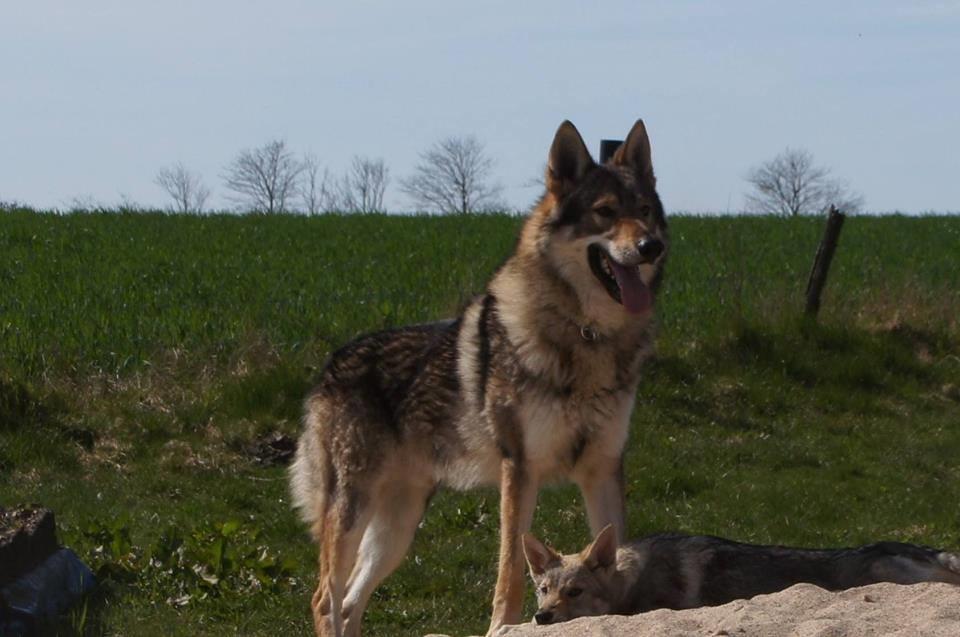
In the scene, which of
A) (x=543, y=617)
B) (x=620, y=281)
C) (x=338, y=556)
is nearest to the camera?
(x=543, y=617)

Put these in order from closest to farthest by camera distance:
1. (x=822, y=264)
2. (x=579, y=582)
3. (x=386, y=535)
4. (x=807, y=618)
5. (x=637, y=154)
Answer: (x=807, y=618) < (x=579, y=582) < (x=637, y=154) < (x=386, y=535) < (x=822, y=264)

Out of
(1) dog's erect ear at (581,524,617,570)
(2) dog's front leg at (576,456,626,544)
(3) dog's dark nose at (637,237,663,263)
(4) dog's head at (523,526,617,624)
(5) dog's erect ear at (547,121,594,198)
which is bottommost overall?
(4) dog's head at (523,526,617,624)

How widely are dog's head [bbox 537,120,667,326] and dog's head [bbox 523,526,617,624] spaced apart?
1108 millimetres

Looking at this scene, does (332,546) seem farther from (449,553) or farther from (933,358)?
(933,358)

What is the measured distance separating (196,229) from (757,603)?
1831 centimetres

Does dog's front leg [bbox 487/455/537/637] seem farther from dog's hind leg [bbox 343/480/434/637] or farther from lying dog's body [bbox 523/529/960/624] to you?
dog's hind leg [bbox 343/480/434/637]

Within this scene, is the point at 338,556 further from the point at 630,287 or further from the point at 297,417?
the point at 297,417

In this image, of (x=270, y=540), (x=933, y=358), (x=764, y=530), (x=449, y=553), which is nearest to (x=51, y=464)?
(x=270, y=540)

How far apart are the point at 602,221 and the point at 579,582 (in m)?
1.61

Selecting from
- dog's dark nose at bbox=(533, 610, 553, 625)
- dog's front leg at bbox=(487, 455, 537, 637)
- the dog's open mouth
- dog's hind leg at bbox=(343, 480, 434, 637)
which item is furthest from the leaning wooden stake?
dog's dark nose at bbox=(533, 610, 553, 625)

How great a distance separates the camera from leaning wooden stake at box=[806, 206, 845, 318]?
14109 millimetres

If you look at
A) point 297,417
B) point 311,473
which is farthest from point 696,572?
point 297,417

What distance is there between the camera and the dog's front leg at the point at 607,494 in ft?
22.5

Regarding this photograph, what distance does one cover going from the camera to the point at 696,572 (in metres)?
6.62
